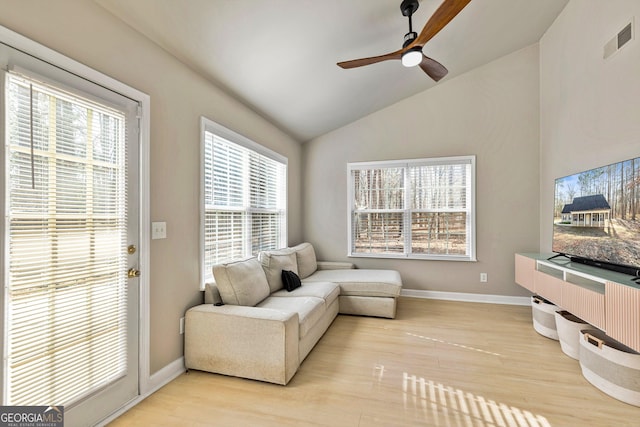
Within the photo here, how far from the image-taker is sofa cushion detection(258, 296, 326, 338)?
2.43 m

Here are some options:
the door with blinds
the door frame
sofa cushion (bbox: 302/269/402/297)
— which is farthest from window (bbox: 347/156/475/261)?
the door with blinds

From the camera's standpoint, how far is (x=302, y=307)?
103 inches

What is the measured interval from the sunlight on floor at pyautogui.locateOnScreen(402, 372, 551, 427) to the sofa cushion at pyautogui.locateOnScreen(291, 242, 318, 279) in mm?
2108

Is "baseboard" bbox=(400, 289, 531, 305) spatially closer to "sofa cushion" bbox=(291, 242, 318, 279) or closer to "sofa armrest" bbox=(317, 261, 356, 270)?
"sofa armrest" bbox=(317, 261, 356, 270)

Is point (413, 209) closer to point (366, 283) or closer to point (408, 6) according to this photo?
point (366, 283)

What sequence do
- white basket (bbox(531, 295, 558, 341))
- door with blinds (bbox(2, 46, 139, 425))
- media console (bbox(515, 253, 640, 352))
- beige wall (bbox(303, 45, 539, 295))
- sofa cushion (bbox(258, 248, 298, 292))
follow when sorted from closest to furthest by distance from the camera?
1. door with blinds (bbox(2, 46, 139, 425))
2. media console (bbox(515, 253, 640, 352))
3. white basket (bbox(531, 295, 558, 341))
4. sofa cushion (bbox(258, 248, 298, 292))
5. beige wall (bbox(303, 45, 539, 295))

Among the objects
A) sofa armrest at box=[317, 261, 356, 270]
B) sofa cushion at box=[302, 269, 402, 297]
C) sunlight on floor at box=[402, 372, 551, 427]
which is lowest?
sunlight on floor at box=[402, 372, 551, 427]

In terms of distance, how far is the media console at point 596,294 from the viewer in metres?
1.72

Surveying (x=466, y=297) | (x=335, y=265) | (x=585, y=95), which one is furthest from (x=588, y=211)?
(x=335, y=265)

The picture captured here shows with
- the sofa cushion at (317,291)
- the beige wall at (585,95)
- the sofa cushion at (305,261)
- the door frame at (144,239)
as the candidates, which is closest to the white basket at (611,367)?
the beige wall at (585,95)

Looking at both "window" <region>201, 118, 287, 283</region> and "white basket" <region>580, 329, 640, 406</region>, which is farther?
"window" <region>201, 118, 287, 283</region>

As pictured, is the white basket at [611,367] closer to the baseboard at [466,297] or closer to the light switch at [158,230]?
the baseboard at [466,297]

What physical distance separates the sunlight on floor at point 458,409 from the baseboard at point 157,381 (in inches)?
69.2

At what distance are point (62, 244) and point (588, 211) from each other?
398 centimetres
